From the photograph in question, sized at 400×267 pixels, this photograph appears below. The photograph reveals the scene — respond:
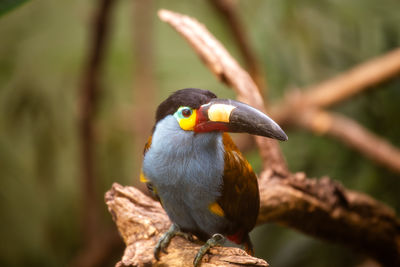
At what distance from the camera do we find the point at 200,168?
1065 mm

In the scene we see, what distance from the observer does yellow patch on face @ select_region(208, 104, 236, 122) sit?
0.97 meters

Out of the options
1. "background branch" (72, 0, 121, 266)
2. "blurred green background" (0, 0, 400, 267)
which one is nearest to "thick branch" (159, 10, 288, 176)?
"background branch" (72, 0, 121, 266)

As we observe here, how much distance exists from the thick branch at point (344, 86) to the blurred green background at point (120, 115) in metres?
0.09

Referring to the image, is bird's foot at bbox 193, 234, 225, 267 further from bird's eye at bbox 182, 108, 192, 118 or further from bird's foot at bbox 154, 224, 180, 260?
bird's eye at bbox 182, 108, 192, 118

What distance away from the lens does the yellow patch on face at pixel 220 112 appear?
0.97 m

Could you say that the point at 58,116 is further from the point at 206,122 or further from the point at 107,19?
the point at 206,122

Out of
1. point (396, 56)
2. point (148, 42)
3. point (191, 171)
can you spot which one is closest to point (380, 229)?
point (191, 171)

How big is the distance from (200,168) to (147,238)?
10.3 inches

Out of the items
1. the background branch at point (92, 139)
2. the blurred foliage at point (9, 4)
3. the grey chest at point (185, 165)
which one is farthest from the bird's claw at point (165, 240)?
the background branch at point (92, 139)

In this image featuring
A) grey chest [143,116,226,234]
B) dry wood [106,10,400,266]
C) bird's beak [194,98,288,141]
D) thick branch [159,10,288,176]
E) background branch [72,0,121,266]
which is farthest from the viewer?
background branch [72,0,121,266]

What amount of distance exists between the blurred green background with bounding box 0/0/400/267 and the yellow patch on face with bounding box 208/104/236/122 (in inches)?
59.3

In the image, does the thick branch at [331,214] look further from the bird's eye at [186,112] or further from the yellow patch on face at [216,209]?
the bird's eye at [186,112]

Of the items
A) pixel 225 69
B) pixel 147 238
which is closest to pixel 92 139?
pixel 225 69

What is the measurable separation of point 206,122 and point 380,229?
94cm
